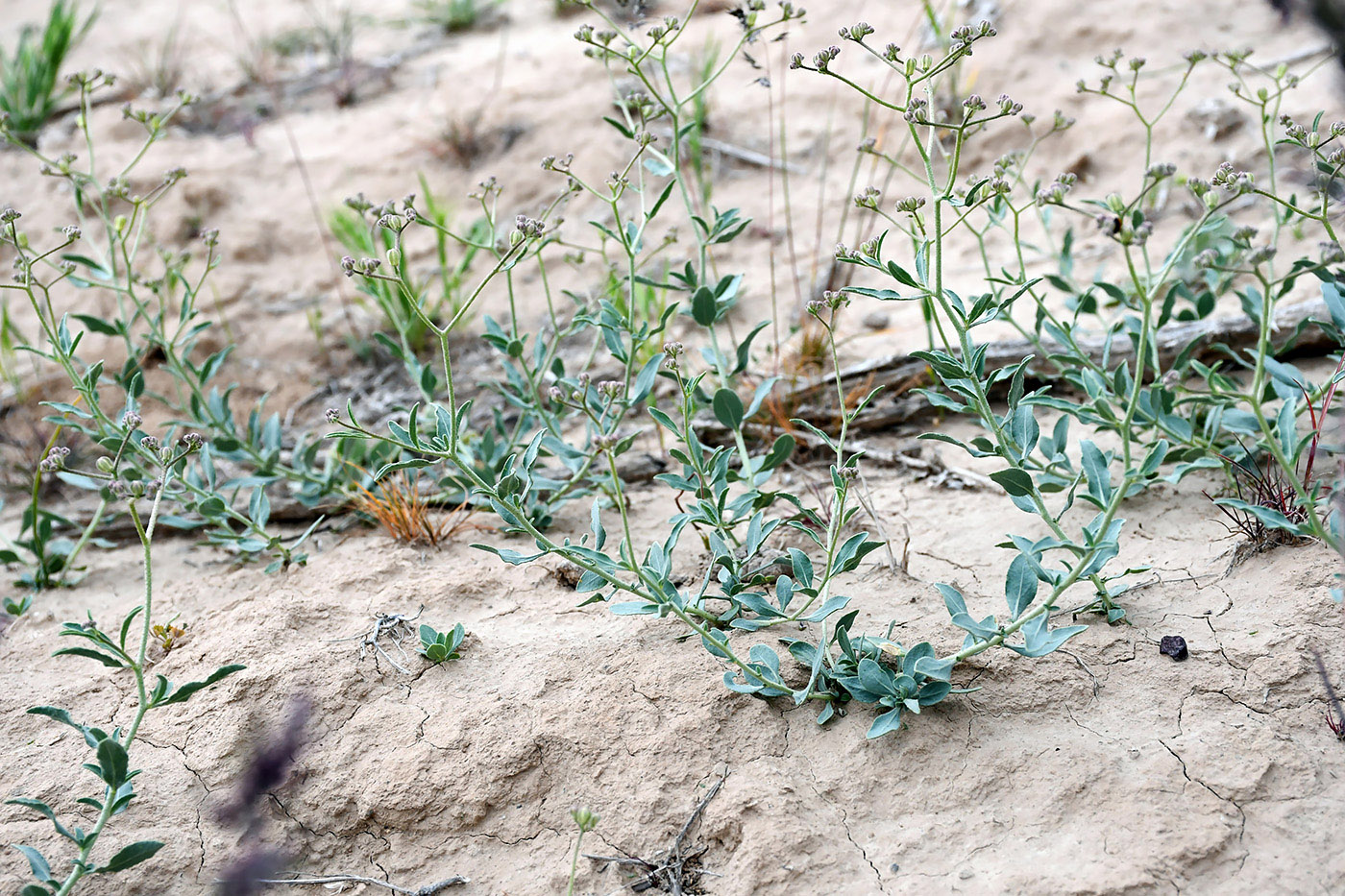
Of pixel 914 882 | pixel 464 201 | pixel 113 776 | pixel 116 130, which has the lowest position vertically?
pixel 914 882

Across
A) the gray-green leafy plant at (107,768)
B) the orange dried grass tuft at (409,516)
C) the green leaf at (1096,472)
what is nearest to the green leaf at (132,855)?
the gray-green leafy plant at (107,768)

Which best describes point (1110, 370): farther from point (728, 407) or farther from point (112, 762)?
point (112, 762)

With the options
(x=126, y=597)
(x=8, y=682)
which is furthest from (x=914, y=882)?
(x=126, y=597)

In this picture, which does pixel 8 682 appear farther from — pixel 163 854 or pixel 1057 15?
pixel 1057 15

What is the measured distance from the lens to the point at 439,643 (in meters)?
2.12

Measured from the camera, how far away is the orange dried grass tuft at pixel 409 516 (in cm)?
271

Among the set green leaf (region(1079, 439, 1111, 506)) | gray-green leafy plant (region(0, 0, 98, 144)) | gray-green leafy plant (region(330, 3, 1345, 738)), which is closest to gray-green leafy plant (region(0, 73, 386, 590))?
gray-green leafy plant (region(330, 3, 1345, 738))

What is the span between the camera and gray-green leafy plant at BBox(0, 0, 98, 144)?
5209 millimetres

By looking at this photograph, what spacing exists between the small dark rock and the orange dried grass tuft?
5.70ft

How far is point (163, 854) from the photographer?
1.80 metres

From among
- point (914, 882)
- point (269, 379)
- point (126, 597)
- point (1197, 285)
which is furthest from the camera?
point (269, 379)

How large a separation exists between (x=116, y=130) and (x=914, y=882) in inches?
219

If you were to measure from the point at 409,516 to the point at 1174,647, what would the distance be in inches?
74.4

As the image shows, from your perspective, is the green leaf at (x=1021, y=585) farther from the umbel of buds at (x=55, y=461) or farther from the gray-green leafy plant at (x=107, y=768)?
the umbel of buds at (x=55, y=461)
